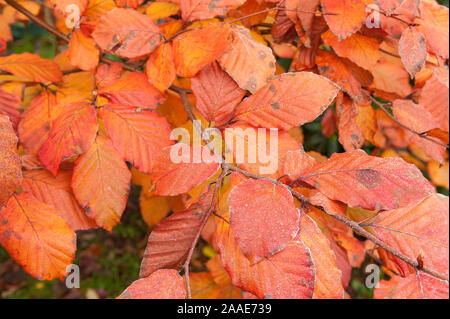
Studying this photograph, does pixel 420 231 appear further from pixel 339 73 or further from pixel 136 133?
pixel 136 133

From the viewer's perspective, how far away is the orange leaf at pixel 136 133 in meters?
0.63

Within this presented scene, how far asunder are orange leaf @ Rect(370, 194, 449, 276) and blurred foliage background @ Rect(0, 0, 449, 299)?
116 cm

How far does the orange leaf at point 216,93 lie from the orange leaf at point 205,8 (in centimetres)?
9

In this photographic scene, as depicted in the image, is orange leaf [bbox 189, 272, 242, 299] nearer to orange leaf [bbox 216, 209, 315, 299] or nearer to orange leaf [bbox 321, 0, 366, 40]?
orange leaf [bbox 216, 209, 315, 299]

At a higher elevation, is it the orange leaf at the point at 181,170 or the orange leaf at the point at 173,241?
the orange leaf at the point at 181,170

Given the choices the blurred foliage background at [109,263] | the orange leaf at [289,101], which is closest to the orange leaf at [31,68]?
the orange leaf at [289,101]

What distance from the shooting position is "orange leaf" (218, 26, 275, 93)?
604 millimetres

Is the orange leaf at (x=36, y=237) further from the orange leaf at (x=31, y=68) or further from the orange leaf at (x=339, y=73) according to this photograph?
the orange leaf at (x=339, y=73)

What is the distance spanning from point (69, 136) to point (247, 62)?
324 millimetres

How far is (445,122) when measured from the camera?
Result: 2.78 ft

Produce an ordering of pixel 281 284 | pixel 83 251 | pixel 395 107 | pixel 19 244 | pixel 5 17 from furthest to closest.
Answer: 1. pixel 83 251
2. pixel 5 17
3. pixel 395 107
4. pixel 19 244
5. pixel 281 284

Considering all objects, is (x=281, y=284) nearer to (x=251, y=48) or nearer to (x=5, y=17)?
(x=251, y=48)
